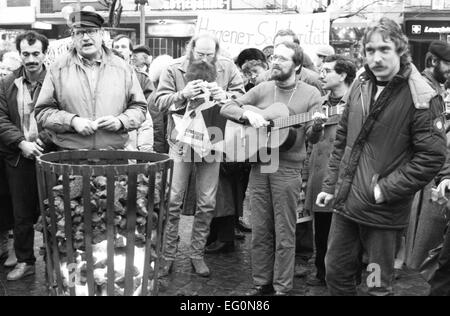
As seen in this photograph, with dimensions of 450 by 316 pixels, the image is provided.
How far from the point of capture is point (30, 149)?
5.00m

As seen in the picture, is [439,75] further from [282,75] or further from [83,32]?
[83,32]

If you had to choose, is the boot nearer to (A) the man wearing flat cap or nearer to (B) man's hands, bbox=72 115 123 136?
(A) the man wearing flat cap

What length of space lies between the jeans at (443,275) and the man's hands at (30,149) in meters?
3.15

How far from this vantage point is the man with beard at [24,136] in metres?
5.20

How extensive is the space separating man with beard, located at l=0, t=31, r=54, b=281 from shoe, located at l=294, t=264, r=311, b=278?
7.66 feet

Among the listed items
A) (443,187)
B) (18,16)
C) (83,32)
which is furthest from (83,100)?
(18,16)

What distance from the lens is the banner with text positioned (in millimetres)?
11047

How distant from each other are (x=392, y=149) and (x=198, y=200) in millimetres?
2294

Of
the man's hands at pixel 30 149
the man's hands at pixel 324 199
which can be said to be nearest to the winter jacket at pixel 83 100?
the man's hands at pixel 30 149

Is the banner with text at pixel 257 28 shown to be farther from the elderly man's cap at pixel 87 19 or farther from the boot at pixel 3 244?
the elderly man's cap at pixel 87 19

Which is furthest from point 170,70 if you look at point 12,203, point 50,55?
point 50,55

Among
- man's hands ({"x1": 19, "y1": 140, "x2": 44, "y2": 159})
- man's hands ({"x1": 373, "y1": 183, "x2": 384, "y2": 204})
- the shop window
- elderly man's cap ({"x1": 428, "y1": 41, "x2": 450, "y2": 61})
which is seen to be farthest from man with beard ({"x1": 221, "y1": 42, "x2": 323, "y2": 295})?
the shop window

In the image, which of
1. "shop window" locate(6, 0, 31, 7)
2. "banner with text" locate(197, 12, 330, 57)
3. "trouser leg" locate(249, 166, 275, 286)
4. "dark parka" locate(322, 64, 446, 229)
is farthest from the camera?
"shop window" locate(6, 0, 31, 7)

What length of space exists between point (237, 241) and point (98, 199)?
11.5ft
